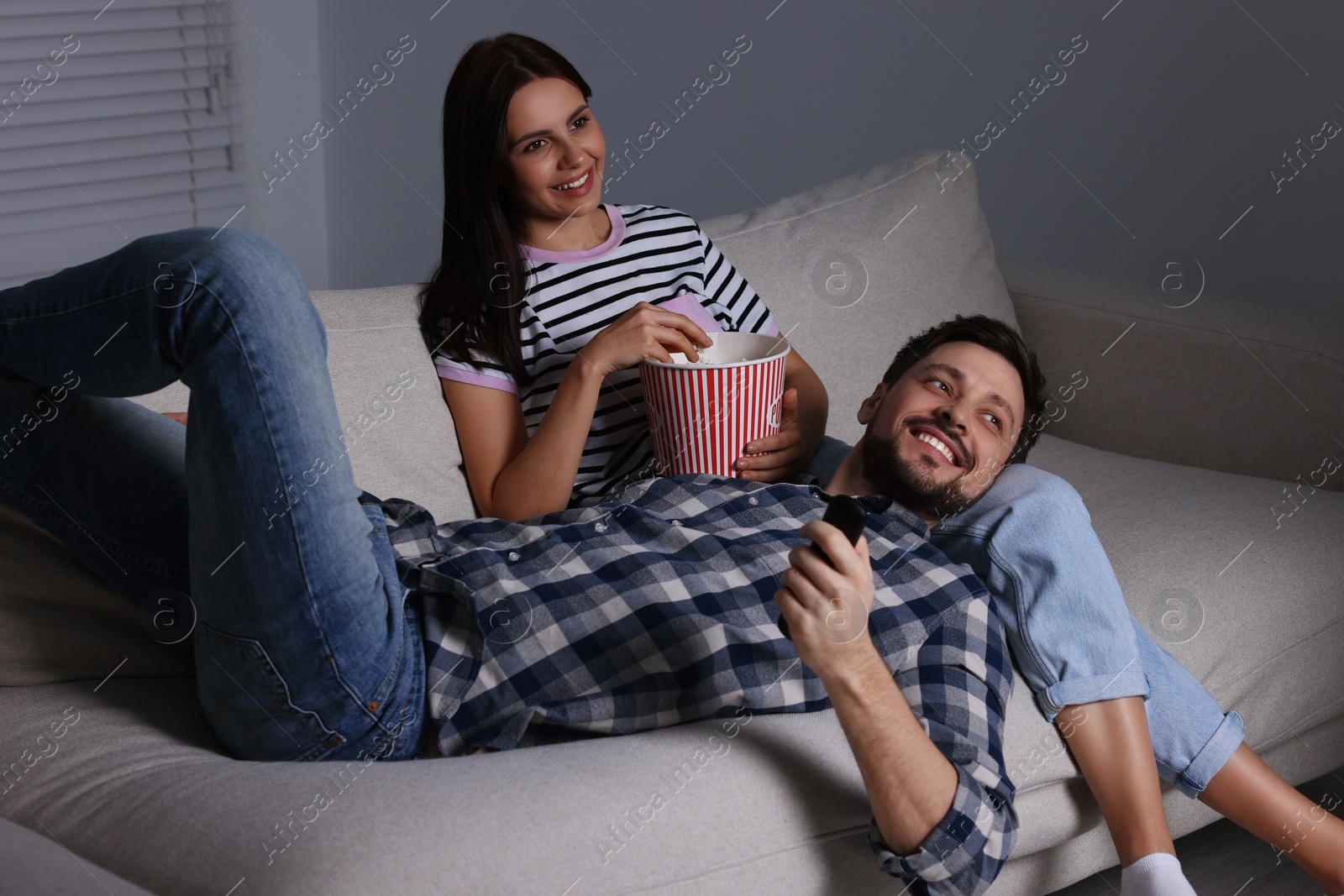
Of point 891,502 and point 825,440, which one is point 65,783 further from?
point 825,440

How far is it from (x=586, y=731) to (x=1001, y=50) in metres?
2.37

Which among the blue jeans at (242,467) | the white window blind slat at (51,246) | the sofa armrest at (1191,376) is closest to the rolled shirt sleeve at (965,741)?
the blue jeans at (242,467)

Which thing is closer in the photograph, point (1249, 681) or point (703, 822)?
point (703, 822)

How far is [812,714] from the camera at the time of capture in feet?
3.99

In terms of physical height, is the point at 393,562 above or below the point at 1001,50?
below

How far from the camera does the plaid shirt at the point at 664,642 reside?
1.15 m

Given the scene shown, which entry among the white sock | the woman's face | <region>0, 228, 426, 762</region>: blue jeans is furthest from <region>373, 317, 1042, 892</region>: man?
the woman's face

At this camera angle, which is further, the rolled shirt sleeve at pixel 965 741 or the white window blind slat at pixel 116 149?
the white window blind slat at pixel 116 149

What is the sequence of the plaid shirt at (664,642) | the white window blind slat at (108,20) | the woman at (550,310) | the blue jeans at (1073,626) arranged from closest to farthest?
the plaid shirt at (664,642) < the blue jeans at (1073,626) < the woman at (550,310) < the white window blind slat at (108,20)

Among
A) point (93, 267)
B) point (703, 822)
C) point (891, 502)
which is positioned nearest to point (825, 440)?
point (891, 502)

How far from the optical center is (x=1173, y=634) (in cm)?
148

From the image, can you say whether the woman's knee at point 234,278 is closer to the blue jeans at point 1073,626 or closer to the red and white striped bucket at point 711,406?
the red and white striped bucket at point 711,406

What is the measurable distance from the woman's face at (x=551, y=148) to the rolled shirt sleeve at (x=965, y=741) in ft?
2.61

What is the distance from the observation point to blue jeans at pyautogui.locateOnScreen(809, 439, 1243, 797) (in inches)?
50.8
